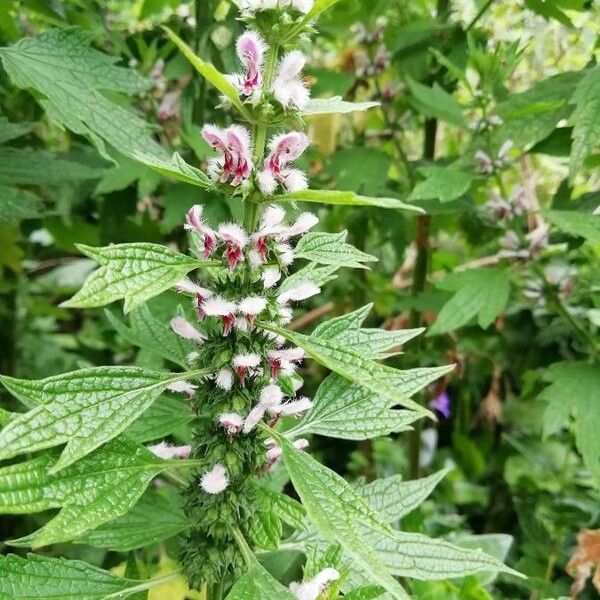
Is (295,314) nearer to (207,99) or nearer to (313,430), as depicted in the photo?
(207,99)

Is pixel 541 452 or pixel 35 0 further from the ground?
pixel 35 0

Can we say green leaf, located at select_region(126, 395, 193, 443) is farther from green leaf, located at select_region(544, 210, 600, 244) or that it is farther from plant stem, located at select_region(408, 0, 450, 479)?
plant stem, located at select_region(408, 0, 450, 479)

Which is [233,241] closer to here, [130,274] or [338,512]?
[130,274]

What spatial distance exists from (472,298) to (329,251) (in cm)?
63

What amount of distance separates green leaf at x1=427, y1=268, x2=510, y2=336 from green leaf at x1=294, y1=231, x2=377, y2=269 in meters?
0.55

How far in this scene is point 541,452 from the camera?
1.83m

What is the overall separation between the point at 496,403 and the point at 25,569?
141 centimetres

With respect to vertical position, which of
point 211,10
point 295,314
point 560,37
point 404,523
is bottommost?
point 295,314

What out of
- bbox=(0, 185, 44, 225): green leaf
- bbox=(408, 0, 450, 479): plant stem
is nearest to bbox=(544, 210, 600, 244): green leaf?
bbox=(408, 0, 450, 479): plant stem

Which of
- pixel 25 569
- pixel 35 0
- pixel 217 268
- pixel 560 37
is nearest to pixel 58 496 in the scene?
pixel 25 569

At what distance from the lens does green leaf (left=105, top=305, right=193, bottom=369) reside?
83 cm

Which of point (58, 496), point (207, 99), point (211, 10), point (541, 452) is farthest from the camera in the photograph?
point (541, 452)

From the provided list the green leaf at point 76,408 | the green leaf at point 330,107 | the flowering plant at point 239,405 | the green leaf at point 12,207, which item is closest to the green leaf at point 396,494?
the flowering plant at point 239,405

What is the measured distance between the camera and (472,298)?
126 cm
